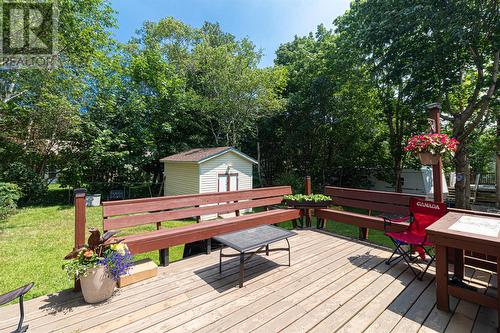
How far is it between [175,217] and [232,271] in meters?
1.34

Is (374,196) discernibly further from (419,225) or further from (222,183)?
(222,183)

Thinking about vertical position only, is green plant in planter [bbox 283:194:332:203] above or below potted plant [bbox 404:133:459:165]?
below

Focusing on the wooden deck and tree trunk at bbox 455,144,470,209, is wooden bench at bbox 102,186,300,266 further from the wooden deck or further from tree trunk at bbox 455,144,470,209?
tree trunk at bbox 455,144,470,209

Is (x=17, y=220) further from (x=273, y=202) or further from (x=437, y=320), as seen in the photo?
(x=437, y=320)

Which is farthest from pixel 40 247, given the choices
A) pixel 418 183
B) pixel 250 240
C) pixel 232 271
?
pixel 418 183

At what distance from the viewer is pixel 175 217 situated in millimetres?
3871

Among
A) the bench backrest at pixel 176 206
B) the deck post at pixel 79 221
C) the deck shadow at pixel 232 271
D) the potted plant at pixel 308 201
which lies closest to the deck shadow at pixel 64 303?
the deck post at pixel 79 221

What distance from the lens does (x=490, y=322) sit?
217cm

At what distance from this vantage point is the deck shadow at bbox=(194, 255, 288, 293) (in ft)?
9.43

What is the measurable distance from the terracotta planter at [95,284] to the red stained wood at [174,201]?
879 mm

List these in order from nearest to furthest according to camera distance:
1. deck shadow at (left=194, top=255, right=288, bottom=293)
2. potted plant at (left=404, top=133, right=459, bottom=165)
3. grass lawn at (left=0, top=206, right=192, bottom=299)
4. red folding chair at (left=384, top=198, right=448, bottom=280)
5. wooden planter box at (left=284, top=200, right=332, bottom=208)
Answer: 1. deck shadow at (left=194, top=255, right=288, bottom=293)
2. red folding chair at (left=384, top=198, right=448, bottom=280)
3. potted plant at (left=404, top=133, right=459, bottom=165)
4. grass lawn at (left=0, top=206, right=192, bottom=299)
5. wooden planter box at (left=284, top=200, right=332, bottom=208)

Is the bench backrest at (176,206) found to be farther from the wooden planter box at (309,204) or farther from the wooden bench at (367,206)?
the wooden bench at (367,206)

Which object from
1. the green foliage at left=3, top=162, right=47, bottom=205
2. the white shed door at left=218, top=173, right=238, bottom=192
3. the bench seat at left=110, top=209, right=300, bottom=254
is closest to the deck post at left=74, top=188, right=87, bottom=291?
the bench seat at left=110, top=209, right=300, bottom=254

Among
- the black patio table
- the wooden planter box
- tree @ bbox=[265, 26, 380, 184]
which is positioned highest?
tree @ bbox=[265, 26, 380, 184]
